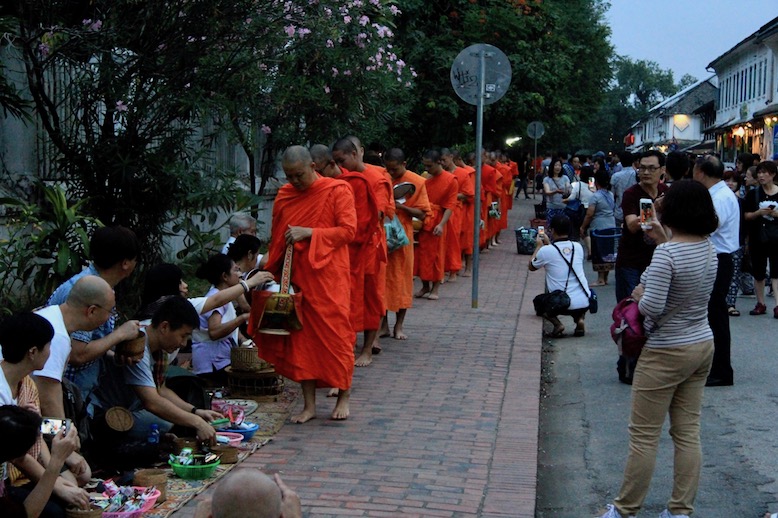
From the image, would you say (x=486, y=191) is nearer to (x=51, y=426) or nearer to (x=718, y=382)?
(x=718, y=382)

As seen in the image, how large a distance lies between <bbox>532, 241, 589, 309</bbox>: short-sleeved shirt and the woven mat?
3564 mm

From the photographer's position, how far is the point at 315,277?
7.53 meters

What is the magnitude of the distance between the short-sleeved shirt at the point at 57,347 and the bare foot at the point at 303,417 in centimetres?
240

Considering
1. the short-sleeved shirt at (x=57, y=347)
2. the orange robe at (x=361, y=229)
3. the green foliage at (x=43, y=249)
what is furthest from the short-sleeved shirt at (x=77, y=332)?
the orange robe at (x=361, y=229)

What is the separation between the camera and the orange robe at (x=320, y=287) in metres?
7.48

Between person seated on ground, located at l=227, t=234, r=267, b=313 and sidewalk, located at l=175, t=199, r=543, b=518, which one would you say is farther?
person seated on ground, located at l=227, t=234, r=267, b=313

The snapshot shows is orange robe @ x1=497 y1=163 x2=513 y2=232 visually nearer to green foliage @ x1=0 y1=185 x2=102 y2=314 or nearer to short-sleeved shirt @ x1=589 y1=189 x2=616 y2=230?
short-sleeved shirt @ x1=589 y1=189 x2=616 y2=230

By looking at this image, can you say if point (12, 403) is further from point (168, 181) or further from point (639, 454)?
point (168, 181)

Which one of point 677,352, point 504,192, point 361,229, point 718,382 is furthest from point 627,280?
point 504,192

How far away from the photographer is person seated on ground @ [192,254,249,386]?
8117mm

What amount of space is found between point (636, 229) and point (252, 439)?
11.2 feet

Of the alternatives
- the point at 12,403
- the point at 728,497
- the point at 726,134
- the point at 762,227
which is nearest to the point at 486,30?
the point at 762,227

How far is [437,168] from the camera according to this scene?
1426 centimetres

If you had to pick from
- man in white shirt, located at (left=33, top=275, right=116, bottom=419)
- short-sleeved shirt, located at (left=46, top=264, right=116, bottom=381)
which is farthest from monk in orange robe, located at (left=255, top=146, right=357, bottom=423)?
man in white shirt, located at (left=33, top=275, right=116, bottom=419)
